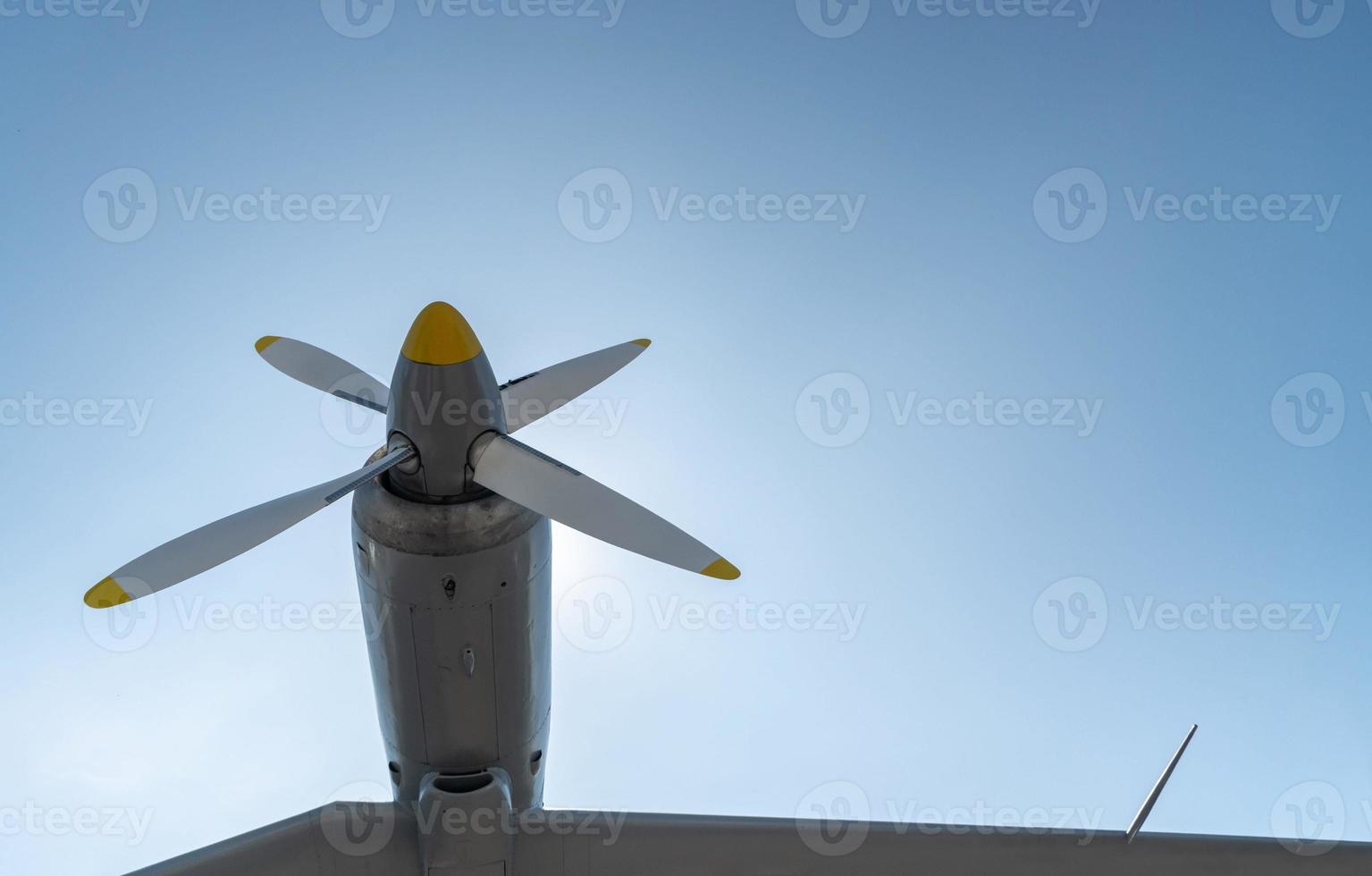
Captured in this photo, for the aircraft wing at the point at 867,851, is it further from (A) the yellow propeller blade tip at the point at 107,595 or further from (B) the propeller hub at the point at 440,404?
(A) the yellow propeller blade tip at the point at 107,595

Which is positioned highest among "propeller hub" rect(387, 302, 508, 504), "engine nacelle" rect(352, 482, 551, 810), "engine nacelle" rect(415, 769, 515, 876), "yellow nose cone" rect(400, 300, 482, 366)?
"yellow nose cone" rect(400, 300, 482, 366)

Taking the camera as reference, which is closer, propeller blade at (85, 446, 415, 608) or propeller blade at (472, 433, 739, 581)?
propeller blade at (85, 446, 415, 608)

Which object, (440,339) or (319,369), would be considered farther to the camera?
(319,369)

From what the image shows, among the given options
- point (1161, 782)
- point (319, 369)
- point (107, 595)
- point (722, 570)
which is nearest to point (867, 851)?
point (1161, 782)

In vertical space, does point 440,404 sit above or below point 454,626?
above

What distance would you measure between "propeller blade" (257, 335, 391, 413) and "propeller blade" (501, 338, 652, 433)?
1610mm

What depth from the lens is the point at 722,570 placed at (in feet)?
22.4

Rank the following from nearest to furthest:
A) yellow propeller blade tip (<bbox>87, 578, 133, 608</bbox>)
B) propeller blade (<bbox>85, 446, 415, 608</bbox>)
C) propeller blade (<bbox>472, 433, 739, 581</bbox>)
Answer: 1. yellow propeller blade tip (<bbox>87, 578, 133, 608</bbox>)
2. propeller blade (<bbox>85, 446, 415, 608</bbox>)
3. propeller blade (<bbox>472, 433, 739, 581</bbox>)

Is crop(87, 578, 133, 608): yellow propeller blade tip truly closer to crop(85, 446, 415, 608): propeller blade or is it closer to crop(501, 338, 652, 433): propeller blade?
crop(85, 446, 415, 608): propeller blade

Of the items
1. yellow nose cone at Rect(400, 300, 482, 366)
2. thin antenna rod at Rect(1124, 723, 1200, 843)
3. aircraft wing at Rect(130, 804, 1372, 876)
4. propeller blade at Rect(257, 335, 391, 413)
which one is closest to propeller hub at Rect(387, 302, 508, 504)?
yellow nose cone at Rect(400, 300, 482, 366)

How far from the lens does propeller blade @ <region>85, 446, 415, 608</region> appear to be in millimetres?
6238

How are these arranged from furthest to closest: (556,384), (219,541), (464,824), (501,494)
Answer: (556,384) → (464,824) → (501,494) → (219,541)

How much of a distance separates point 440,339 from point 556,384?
→ 7.69 feet

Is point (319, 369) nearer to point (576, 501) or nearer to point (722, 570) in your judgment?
point (576, 501)
